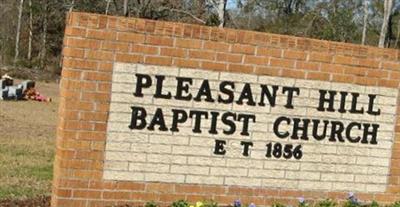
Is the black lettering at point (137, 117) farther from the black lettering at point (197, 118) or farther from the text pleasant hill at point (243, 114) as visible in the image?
the black lettering at point (197, 118)

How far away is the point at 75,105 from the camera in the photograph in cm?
680

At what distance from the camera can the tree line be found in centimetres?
4534

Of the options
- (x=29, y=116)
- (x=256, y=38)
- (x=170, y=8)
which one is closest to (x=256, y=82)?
(x=256, y=38)

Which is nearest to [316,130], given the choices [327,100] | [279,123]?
[327,100]

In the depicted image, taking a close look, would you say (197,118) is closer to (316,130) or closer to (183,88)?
(183,88)

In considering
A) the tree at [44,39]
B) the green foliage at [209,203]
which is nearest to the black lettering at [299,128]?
the green foliage at [209,203]

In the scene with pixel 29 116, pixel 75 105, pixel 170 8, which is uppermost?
pixel 170 8

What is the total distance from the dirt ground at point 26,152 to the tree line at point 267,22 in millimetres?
18741

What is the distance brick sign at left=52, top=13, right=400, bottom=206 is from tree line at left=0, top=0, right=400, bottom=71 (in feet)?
104

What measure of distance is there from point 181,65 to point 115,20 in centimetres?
79

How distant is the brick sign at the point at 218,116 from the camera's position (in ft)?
22.5

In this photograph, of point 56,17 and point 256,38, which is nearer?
point 256,38

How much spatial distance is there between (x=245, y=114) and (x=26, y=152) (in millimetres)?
6599

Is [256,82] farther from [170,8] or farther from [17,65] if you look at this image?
[17,65]
